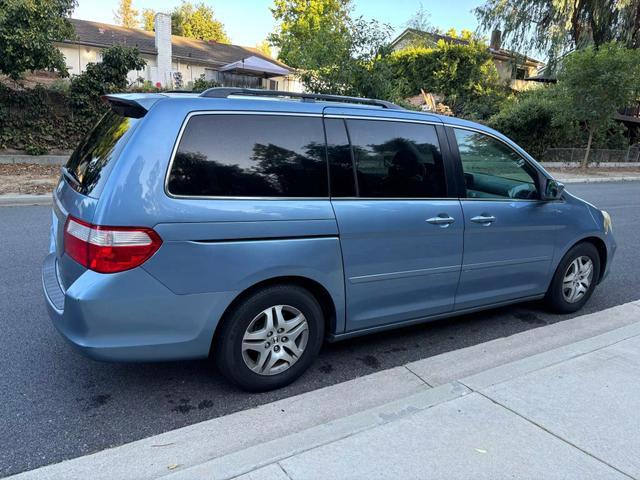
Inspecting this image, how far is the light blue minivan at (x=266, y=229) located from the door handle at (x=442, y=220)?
1cm

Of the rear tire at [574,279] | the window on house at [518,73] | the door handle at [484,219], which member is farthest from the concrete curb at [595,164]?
the door handle at [484,219]

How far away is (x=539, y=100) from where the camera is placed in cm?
2295

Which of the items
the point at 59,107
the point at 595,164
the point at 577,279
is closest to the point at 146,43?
the point at 59,107

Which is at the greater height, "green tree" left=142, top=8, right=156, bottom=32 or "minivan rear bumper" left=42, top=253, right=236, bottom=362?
"green tree" left=142, top=8, right=156, bottom=32

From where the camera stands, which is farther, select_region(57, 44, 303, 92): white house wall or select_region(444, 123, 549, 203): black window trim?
select_region(57, 44, 303, 92): white house wall

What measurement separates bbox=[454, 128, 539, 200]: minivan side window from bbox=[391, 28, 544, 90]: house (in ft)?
98.0

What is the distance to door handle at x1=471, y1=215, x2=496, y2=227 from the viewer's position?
3.79 metres

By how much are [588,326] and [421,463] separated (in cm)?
272

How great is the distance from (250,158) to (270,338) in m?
1.09

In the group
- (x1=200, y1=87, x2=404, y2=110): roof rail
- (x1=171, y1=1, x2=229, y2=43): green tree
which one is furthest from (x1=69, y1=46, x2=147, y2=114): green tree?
(x1=171, y1=1, x2=229, y2=43): green tree

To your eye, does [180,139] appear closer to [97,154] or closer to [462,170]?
[97,154]

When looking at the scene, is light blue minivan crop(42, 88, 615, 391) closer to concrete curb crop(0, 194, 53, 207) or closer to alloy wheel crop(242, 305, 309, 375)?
alloy wheel crop(242, 305, 309, 375)

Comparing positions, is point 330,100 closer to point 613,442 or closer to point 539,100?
point 613,442

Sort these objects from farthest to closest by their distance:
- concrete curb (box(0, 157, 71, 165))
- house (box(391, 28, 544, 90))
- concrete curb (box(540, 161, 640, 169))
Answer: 1. house (box(391, 28, 544, 90))
2. concrete curb (box(540, 161, 640, 169))
3. concrete curb (box(0, 157, 71, 165))
